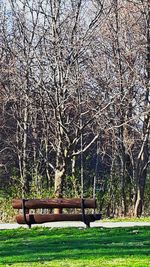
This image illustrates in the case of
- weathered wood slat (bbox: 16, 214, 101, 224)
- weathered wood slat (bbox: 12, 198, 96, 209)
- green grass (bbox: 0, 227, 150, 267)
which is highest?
weathered wood slat (bbox: 12, 198, 96, 209)

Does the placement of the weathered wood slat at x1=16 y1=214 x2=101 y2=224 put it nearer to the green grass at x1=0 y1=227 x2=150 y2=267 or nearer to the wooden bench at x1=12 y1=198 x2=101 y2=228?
the wooden bench at x1=12 y1=198 x2=101 y2=228

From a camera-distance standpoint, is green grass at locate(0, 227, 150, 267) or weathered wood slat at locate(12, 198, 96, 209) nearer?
green grass at locate(0, 227, 150, 267)

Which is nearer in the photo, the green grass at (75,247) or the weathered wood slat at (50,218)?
the green grass at (75,247)

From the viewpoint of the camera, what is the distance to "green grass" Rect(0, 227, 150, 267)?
9.58 meters

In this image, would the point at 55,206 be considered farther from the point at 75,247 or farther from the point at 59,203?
the point at 75,247

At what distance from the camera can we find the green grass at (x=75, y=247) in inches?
377

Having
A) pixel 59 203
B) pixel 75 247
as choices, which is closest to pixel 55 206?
pixel 59 203

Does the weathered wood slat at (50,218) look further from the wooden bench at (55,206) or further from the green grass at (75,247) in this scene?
the green grass at (75,247)

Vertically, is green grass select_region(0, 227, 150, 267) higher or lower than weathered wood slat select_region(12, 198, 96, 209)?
lower

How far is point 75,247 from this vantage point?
1146 centimetres

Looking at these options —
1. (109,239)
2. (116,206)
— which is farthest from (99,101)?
(109,239)

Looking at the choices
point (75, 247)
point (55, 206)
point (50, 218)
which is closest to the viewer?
point (75, 247)

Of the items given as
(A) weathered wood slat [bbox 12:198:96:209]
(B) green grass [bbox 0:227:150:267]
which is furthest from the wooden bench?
(B) green grass [bbox 0:227:150:267]

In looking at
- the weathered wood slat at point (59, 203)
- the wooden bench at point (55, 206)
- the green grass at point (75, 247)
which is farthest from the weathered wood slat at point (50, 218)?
the green grass at point (75, 247)
